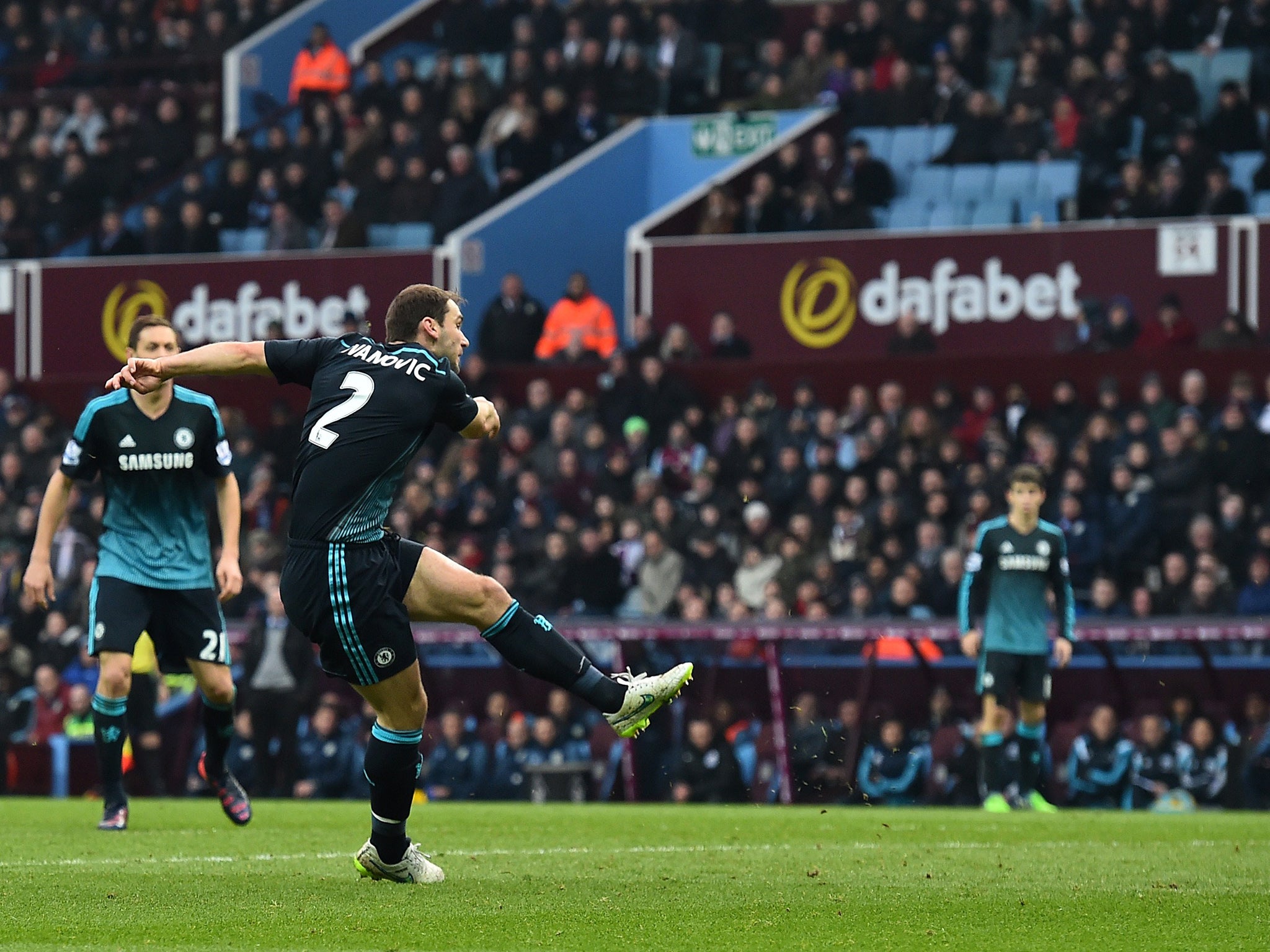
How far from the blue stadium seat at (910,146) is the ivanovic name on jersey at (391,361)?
14.8m

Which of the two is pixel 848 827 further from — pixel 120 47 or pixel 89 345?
pixel 120 47

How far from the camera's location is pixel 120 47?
92.9 feet

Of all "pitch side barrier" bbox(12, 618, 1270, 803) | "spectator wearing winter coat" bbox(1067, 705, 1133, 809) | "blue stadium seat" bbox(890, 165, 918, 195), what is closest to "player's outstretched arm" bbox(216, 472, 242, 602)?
"pitch side barrier" bbox(12, 618, 1270, 803)

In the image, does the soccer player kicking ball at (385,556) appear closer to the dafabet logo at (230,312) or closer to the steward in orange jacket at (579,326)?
the steward in orange jacket at (579,326)

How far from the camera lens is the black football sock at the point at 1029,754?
1400cm

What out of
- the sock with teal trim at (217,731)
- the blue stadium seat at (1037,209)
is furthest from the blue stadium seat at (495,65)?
the sock with teal trim at (217,731)

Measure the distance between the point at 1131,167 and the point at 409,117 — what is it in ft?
26.9

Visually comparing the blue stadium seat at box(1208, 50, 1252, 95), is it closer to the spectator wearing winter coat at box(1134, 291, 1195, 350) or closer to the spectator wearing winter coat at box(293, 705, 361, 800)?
the spectator wearing winter coat at box(1134, 291, 1195, 350)

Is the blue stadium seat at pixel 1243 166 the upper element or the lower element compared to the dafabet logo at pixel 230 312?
upper

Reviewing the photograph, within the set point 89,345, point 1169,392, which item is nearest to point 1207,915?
point 1169,392

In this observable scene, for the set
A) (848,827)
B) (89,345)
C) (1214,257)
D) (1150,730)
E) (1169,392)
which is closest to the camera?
(848,827)

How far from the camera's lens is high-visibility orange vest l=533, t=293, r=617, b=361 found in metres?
20.4

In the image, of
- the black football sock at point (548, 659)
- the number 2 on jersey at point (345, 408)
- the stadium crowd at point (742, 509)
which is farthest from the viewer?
the stadium crowd at point (742, 509)

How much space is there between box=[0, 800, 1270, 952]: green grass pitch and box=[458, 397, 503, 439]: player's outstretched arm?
4.98 feet
